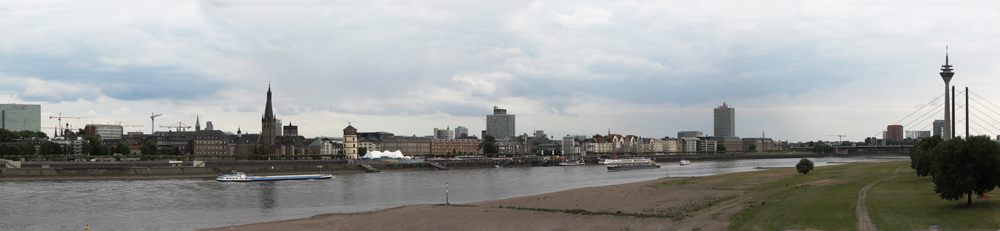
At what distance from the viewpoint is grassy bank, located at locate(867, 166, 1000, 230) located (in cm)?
2606

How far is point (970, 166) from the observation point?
28516 millimetres

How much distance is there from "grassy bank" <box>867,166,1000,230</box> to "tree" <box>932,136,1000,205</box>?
3.51ft

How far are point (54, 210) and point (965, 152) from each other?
61372 millimetres

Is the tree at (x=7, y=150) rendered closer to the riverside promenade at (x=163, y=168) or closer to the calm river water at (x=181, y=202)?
the riverside promenade at (x=163, y=168)

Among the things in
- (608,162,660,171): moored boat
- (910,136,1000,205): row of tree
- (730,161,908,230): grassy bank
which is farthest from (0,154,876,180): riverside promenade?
(910,136,1000,205): row of tree

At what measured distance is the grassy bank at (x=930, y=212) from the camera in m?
26.1

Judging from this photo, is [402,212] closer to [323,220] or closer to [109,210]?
[323,220]

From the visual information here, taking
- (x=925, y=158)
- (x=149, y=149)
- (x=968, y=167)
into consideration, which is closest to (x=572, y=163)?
(x=149, y=149)

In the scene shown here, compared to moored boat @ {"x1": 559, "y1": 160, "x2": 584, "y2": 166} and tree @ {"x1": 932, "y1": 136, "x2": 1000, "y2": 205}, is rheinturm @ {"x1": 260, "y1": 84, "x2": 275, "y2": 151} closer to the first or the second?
moored boat @ {"x1": 559, "y1": 160, "x2": 584, "y2": 166}

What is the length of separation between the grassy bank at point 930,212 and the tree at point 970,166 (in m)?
1.07

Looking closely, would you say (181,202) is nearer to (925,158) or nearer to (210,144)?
(925,158)

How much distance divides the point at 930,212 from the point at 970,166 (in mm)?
2897

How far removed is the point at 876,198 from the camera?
3844 cm

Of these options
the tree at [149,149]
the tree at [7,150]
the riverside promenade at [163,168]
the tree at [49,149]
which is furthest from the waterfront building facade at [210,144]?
the riverside promenade at [163,168]
